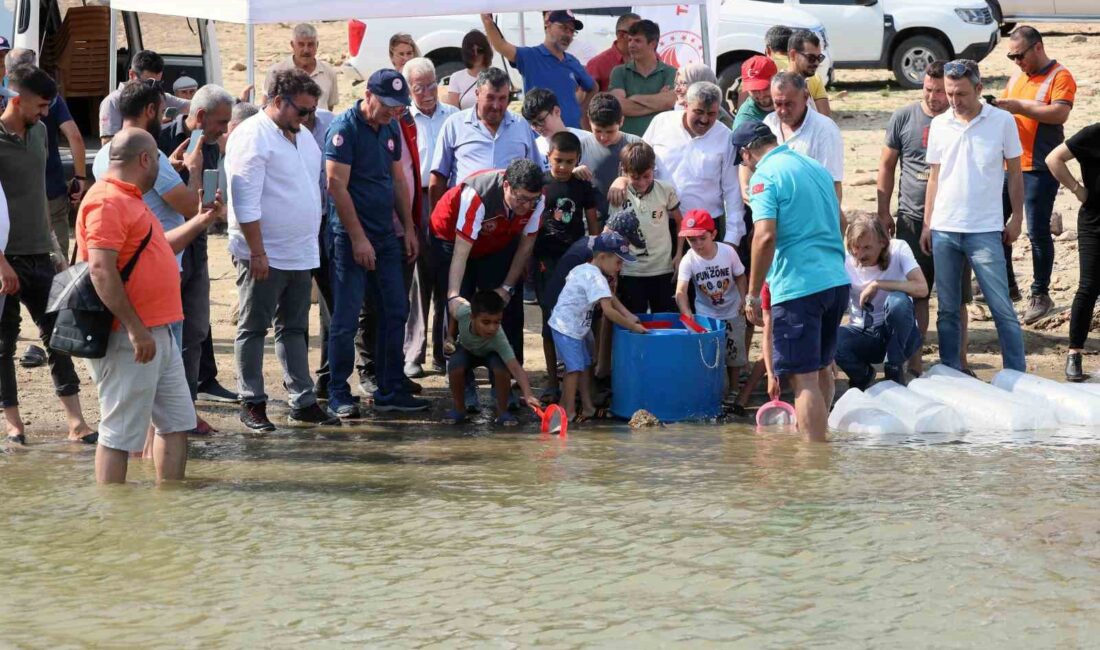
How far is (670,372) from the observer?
28.1 feet

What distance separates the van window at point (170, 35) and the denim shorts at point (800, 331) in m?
9.98

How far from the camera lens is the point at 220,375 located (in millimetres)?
9656

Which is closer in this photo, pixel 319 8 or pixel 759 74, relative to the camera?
pixel 759 74

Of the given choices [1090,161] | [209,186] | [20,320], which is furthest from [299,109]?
[1090,161]

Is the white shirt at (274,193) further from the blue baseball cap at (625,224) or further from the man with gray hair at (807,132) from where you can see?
the man with gray hair at (807,132)

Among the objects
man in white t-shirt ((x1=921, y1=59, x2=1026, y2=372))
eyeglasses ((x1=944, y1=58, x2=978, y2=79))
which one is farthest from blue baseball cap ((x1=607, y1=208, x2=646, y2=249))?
eyeglasses ((x1=944, y1=58, x2=978, y2=79))

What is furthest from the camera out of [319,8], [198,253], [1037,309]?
[1037,309]

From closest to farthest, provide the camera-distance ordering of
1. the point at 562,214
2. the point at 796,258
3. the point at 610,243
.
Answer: the point at 796,258, the point at 610,243, the point at 562,214

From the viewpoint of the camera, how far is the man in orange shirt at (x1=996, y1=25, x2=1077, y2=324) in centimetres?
1023

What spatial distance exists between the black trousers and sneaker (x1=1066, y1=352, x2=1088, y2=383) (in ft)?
20.3

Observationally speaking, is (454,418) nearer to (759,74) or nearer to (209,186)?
(209,186)

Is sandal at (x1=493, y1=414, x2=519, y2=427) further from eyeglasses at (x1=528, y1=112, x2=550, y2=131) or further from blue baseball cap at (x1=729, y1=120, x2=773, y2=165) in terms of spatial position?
blue baseball cap at (x1=729, y1=120, x2=773, y2=165)

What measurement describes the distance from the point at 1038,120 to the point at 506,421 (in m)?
4.57

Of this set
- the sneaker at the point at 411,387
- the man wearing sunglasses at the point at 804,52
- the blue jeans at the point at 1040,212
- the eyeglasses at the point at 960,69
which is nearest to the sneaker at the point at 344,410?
the sneaker at the point at 411,387
